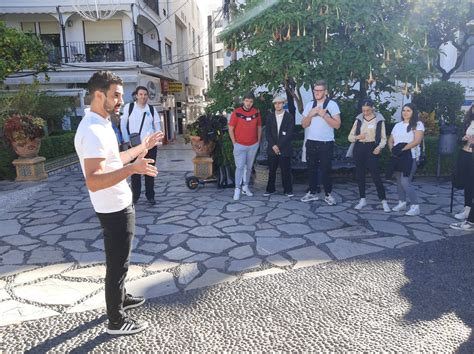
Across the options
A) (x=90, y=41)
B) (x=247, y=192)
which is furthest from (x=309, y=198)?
(x=90, y=41)

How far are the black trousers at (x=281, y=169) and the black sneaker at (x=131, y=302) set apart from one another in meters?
4.02

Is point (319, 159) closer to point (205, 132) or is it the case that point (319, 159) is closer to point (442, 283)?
point (205, 132)

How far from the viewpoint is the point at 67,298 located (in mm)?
3598

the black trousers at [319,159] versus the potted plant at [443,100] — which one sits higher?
the potted plant at [443,100]

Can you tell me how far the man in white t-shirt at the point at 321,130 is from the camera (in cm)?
601

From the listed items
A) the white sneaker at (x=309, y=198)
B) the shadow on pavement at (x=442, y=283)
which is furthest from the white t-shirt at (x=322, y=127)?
the shadow on pavement at (x=442, y=283)

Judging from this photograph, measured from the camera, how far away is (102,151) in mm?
2451

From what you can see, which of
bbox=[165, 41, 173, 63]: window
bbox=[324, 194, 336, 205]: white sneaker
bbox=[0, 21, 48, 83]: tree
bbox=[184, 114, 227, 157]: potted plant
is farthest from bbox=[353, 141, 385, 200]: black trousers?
bbox=[165, 41, 173, 63]: window

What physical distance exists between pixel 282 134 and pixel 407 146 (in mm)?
1965

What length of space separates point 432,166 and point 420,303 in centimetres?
575

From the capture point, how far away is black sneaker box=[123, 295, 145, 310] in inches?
130

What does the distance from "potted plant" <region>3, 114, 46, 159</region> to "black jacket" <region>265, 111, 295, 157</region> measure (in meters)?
5.74

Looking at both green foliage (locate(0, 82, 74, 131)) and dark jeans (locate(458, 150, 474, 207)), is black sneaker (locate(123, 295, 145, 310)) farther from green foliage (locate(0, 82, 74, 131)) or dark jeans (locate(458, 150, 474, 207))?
green foliage (locate(0, 82, 74, 131))

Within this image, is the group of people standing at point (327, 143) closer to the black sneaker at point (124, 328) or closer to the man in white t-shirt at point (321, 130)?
the man in white t-shirt at point (321, 130)
